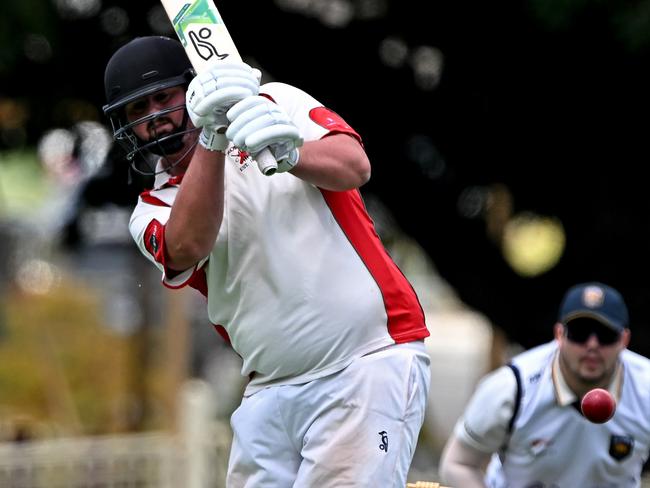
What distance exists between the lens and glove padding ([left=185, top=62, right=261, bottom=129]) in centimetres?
319

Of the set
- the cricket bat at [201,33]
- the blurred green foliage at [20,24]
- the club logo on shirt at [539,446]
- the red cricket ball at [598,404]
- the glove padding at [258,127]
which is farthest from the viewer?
the blurred green foliage at [20,24]

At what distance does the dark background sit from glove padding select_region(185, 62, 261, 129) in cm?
415

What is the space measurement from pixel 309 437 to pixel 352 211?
25.3 inches

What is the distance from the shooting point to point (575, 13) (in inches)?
259

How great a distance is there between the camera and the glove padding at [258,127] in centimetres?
311

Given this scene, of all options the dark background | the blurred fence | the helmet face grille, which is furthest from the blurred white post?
the helmet face grille

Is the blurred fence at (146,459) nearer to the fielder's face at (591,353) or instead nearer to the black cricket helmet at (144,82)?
the fielder's face at (591,353)

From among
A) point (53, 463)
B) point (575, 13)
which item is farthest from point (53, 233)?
point (575, 13)

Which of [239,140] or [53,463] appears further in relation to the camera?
[53,463]

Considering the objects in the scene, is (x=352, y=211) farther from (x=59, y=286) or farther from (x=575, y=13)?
(x=59, y=286)

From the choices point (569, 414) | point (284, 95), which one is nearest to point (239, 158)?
point (284, 95)

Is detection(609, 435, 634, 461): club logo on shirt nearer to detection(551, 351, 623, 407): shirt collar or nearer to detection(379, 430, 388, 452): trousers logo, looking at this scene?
detection(551, 351, 623, 407): shirt collar

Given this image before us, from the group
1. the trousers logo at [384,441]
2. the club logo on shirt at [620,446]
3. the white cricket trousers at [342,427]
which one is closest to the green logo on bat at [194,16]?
the white cricket trousers at [342,427]

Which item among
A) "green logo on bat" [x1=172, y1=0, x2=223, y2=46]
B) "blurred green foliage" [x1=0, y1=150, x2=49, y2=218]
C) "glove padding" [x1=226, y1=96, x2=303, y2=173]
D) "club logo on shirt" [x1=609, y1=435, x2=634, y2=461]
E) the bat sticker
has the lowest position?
"club logo on shirt" [x1=609, y1=435, x2=634, y2=461]
